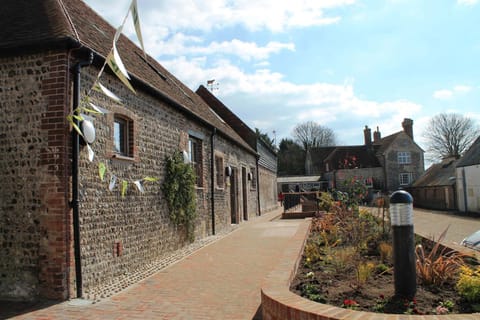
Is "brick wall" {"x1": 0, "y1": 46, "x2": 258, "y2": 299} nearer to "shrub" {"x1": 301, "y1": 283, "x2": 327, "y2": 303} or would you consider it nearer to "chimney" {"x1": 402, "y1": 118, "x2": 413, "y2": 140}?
"shrub" {"x1": 301, "y1": 283, "x2": 327, "y2": 303}

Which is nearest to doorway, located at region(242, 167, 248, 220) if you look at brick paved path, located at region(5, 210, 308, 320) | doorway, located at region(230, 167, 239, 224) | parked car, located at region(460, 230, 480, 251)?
doorway, located at region(230, 167, 239, 224)

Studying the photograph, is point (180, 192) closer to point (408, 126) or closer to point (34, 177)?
point (34, 177)

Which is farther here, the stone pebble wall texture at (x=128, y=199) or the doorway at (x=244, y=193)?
the doorway at (x=244, y=193)

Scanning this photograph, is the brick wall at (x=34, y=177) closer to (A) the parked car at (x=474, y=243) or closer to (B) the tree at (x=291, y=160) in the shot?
(A) the parked car at (x=474, y=243)

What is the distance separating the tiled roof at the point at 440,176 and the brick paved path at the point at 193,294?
1049 inches

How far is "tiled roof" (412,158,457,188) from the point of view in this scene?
104ft

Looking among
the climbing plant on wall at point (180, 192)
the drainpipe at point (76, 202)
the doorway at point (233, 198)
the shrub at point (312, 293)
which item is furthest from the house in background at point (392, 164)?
the shrub at point (312, 293)

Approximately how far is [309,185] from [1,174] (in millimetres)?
51122

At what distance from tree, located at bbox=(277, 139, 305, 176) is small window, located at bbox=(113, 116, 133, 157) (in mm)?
62172

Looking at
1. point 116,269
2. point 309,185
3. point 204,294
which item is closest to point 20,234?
point 116,269

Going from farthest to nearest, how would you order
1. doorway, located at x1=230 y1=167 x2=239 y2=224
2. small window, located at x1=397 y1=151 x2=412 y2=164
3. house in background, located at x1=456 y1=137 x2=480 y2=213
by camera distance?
small window, located at x1=397 y1=151 x2=412 y2=164, house in background, located at x1=456 y1=137 x2=480 y2=213, doorway, located at x1=230 y1=167 x2=239 y2=224

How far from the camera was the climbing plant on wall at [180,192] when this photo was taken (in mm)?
9891

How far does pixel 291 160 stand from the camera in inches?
2813

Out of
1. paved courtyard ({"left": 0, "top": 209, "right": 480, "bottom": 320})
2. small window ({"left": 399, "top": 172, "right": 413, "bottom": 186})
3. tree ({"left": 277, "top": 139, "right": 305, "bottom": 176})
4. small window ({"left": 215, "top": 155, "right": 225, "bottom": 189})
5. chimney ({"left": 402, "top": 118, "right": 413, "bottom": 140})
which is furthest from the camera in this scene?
tree ({"left": 277, "top": 139, "right": 305, "bottom": 176})
